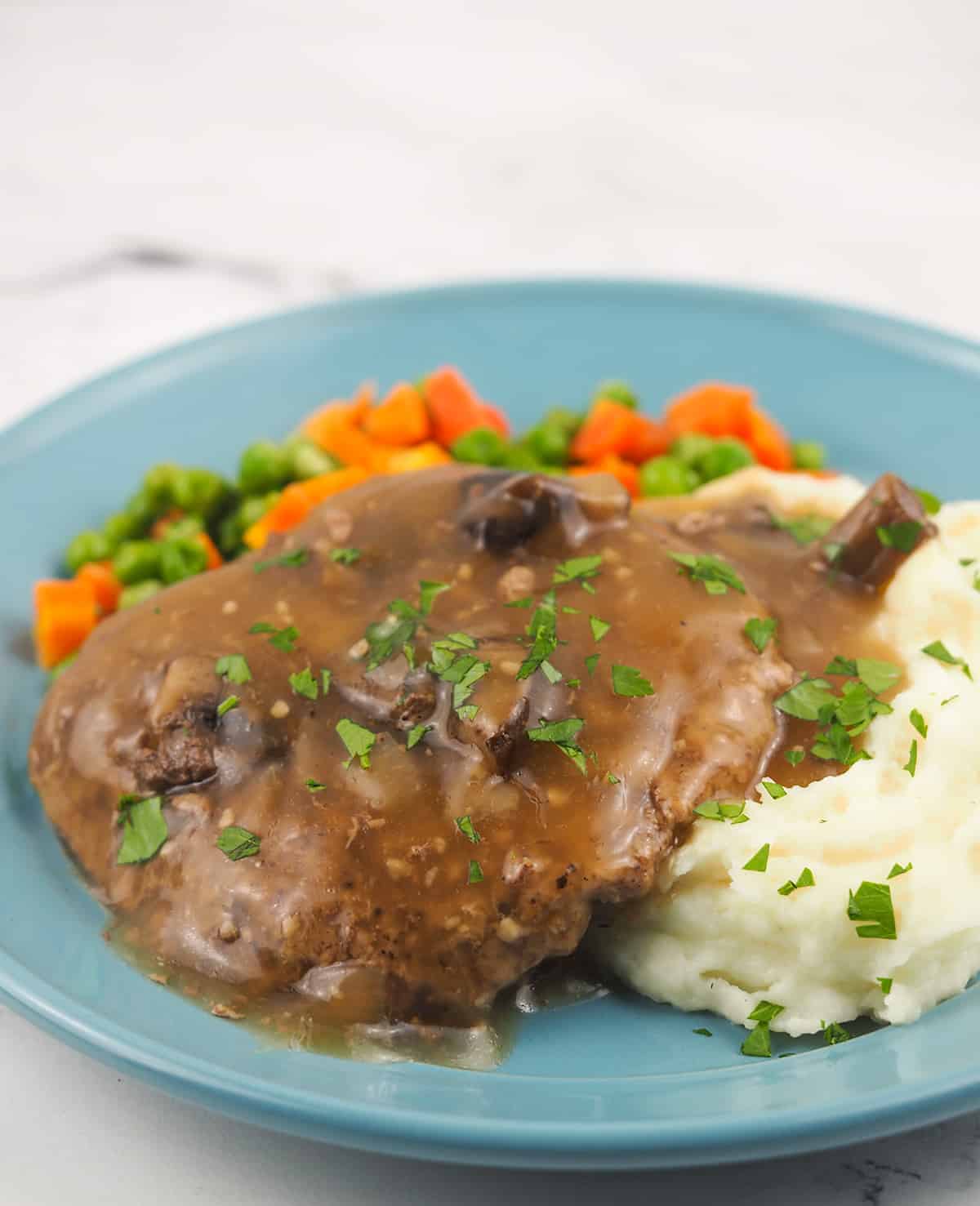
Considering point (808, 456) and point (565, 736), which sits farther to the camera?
point (808, 456)

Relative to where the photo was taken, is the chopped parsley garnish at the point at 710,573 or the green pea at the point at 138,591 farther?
the green pea at the point at 138,591

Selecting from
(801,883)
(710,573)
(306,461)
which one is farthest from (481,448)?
(801,883)

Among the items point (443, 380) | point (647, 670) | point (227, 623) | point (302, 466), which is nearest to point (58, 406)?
point (302, 466)

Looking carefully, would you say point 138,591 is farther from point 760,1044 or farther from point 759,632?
point 760,1044

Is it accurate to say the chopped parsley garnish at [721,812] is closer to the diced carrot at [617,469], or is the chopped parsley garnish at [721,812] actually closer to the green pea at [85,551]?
the diced carrot at [617,469]

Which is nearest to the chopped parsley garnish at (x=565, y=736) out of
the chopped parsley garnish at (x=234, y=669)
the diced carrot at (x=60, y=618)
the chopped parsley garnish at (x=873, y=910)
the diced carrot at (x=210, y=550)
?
the chopped parsley garnish at (x=873, y=910)

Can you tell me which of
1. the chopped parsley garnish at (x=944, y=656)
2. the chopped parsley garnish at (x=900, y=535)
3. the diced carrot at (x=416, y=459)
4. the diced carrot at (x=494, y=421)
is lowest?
the diced carrot at (x=416, y=459)

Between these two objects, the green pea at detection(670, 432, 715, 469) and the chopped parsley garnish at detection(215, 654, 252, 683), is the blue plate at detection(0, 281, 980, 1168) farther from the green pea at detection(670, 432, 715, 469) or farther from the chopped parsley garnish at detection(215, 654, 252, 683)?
the chopped parsley garnish at detection(215, 654, 252, 683)

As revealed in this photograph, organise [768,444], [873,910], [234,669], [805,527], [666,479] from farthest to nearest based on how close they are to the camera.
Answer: [768,444] < [666,479] < [805,527] < [234,669] < [873,910]
